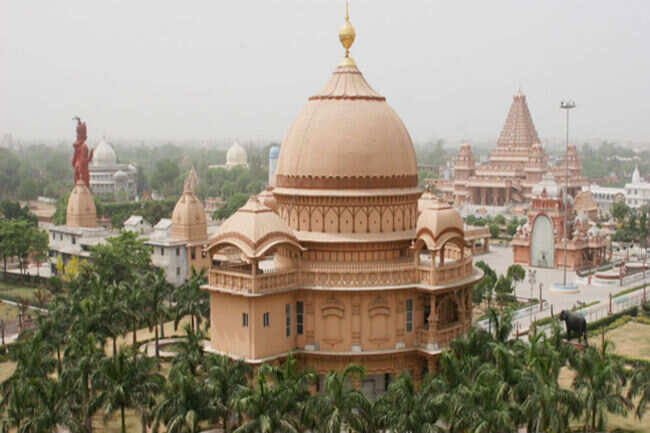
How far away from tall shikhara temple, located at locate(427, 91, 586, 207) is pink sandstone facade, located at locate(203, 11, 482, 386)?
208 ft

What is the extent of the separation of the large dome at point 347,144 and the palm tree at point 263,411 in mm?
9282

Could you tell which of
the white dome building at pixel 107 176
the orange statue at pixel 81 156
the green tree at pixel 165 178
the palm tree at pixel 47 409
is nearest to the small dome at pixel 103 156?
the white dome building at pixel 107 176

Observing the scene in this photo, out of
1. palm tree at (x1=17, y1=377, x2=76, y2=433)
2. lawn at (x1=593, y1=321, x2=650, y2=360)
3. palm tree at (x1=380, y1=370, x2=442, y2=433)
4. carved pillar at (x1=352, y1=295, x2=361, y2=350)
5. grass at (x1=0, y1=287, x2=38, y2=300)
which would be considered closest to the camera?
palm tree at (x1=380, y1=370, x2=442, y2=433)

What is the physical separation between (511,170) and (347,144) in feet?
225

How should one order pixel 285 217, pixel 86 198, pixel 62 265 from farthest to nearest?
pixel 86 198 → pixel 62 265 → pixel 285 217

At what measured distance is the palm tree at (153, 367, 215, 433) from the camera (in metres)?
19.1

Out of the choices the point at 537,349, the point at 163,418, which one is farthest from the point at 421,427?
the point at 163,418

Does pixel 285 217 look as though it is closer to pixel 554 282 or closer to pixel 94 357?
pixel 94 357

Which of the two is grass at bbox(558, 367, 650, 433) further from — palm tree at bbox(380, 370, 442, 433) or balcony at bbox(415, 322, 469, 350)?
palm tree at bbox(380, 370, 442, 433)

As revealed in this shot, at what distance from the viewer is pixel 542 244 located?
56.8 meters

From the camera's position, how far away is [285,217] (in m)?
27.5

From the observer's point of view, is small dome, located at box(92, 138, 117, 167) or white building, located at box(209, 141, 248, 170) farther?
white building, located at box(209, 141, 248, 170)

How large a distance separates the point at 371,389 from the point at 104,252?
23.3 metres

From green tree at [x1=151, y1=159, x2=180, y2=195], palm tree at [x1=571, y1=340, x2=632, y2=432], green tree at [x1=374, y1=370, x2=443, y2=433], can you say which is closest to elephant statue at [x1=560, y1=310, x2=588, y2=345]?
palm tree at [x1=571, y1=340, x2=632, y2=432]
